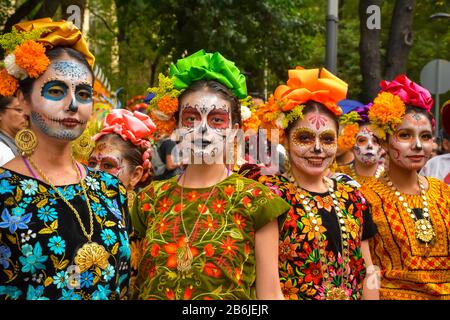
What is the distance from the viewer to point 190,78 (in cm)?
439

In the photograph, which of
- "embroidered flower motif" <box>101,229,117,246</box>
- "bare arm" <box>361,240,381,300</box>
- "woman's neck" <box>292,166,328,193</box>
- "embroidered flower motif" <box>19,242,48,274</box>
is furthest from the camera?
"woman's neck" <box>292,166,328,193</box>

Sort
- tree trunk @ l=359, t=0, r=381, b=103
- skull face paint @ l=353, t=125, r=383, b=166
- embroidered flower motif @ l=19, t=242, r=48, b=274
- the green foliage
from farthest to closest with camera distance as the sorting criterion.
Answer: tree trunk @ l=359, t=0, r=381, b=103, skull face paint @ l=353, t=125, r=383, b=166, the green foliage, embroidered flower motif @ l=19, t=242, r=48, b=274

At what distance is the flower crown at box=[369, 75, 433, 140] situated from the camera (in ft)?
17.9

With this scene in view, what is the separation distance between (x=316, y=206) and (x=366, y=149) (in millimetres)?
2753

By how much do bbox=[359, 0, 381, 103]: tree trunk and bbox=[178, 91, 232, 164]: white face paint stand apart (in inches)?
301

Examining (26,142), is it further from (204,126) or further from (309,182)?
(309,182)

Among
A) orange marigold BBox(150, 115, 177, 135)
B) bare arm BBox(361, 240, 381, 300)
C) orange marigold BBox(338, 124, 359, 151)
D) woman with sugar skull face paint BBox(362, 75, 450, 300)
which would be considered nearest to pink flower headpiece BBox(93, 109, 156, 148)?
orange marigold BBox(150, 115, 177, 135)

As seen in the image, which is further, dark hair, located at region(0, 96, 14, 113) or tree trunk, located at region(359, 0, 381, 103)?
tree trunk, located at region(359, 0, 381, 103)

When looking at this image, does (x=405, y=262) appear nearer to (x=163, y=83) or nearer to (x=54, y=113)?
(x=163, y=83)

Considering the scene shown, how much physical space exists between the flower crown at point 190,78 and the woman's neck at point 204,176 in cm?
41

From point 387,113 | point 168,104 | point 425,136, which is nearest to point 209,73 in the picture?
point 168,104

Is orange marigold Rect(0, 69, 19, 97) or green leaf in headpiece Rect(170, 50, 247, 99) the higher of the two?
green leaf in headpiece Rect(170, 50, 247, 99)

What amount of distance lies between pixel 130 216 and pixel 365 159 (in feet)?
12.1

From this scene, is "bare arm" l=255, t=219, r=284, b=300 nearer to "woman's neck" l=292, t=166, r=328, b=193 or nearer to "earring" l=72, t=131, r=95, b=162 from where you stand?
"woman's neck" l=292, t=166, r=328, b=193
